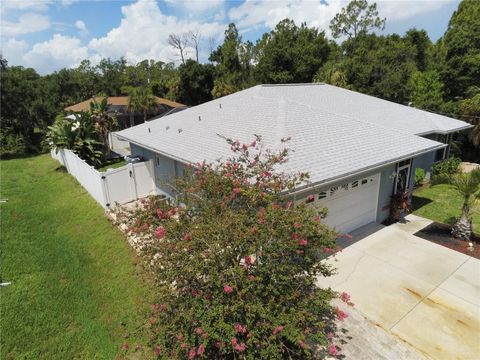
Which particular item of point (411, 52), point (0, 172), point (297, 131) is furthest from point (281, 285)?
point (411, 52)

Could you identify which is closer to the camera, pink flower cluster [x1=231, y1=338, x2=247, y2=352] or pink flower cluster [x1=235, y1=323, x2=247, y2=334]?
pink flower cluster [x1=231, y1=338, x2=247, y2=352]

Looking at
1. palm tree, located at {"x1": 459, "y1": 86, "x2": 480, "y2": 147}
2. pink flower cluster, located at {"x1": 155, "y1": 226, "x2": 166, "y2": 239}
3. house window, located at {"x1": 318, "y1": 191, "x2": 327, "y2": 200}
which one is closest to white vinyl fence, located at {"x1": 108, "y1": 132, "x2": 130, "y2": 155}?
house window, located at {"x1": 318, "y1": 191, "x2": 327, "y2": 200}

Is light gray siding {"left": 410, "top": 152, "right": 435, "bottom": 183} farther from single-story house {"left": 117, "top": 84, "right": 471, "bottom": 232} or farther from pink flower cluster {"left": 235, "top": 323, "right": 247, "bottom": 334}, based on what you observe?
pink flower cluster {"left": 235, "top": 323, "right": 247, "bottom": 334}

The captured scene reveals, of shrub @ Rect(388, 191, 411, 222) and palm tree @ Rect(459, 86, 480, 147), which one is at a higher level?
palm tree @ Rect(459, 86, 480, 147)

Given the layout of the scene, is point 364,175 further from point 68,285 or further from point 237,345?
point 68,285

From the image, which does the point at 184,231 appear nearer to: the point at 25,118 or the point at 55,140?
the point at 55,140

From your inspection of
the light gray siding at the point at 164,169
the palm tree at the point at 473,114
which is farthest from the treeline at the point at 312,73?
the light gray siding at the point at 164,169
